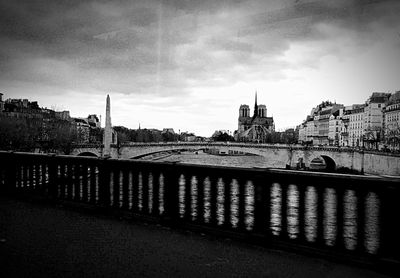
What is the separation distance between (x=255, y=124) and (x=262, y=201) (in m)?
113

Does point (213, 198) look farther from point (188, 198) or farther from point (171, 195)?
point (171, 195)

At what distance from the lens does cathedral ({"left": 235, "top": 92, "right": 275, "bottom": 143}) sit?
352 feet

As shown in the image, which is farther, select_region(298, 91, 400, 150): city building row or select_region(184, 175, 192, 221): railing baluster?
select_region(298, 91, 400, 150): city building row

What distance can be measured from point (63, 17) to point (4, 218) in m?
7.01

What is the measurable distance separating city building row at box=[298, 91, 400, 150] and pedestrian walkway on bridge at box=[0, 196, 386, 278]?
47861mm

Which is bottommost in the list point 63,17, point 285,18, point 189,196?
point 189,196

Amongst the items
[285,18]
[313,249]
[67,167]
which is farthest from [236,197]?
[285,18]

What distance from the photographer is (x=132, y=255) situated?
251 centimetres

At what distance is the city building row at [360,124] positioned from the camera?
50.7 metres

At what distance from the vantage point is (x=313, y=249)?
2.58 metres

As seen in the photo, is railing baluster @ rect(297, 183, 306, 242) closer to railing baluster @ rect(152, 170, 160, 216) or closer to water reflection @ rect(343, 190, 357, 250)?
water reflection @ rect(343, 190, 357, 250)

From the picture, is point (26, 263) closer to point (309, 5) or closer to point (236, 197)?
point (236, 197)

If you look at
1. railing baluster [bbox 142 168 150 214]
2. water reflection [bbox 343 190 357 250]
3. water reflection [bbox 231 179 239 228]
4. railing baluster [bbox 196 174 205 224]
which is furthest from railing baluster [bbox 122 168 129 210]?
water reflection [bbox 343 190 357 250]

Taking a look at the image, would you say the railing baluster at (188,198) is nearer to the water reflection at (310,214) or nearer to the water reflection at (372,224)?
the water reflection at (310,214)
